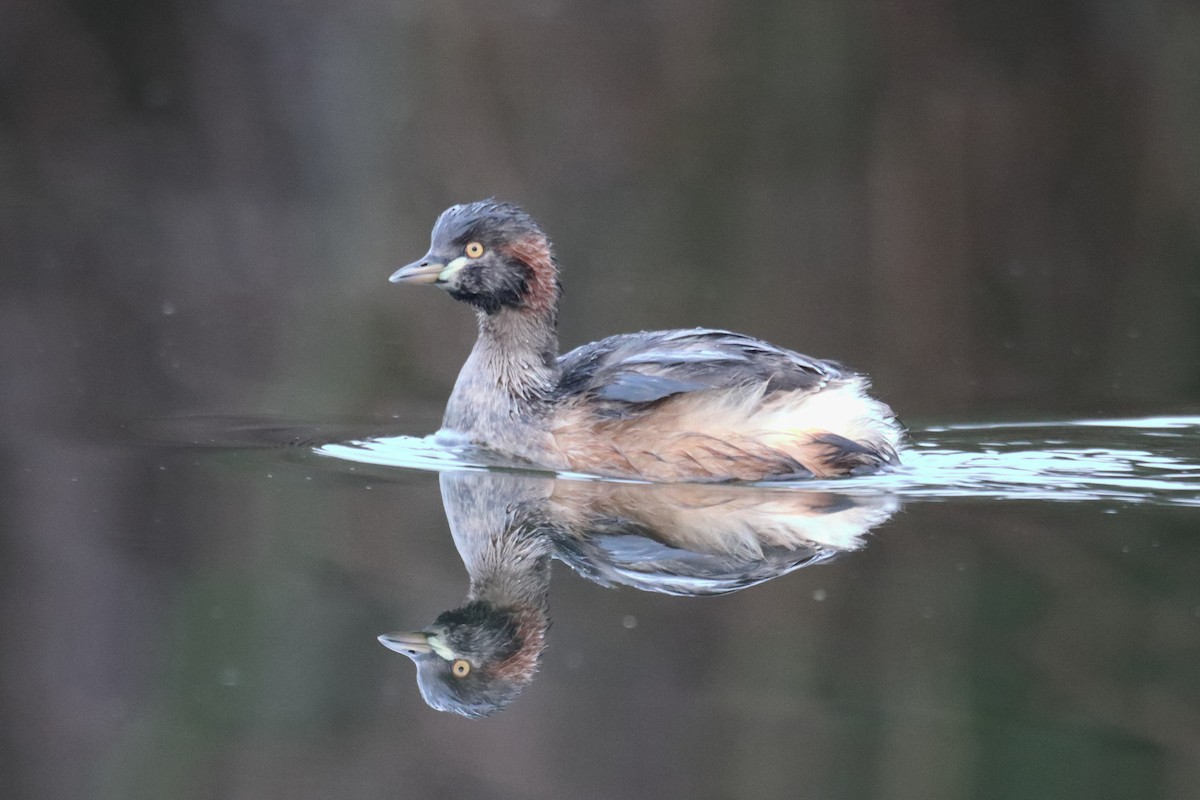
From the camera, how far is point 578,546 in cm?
562

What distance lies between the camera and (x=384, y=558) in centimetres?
548

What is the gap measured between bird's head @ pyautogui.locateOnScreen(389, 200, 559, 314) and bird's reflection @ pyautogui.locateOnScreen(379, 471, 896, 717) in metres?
0.92

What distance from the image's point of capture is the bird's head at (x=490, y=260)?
7.20m

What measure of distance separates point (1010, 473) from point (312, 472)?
271 cm

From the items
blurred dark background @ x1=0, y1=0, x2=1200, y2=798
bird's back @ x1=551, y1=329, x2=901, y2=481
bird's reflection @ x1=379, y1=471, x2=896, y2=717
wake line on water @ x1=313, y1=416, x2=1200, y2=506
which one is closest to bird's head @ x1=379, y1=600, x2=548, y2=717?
bird's reflection @ x1=379, y1=471, x2=896, y2=717

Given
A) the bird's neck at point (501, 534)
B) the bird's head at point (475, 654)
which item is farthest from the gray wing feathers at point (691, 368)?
the bird's head at point (475, 654)

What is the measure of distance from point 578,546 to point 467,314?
205 inches

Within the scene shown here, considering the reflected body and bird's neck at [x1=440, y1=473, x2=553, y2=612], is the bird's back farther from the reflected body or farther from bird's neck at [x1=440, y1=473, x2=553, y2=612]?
bird's neck at [x1=440, y1=473, x2=553, y2=612]

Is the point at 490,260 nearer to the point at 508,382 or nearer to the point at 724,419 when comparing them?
Result: the point at 508,382

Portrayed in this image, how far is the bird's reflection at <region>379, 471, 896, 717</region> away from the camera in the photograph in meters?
4.60

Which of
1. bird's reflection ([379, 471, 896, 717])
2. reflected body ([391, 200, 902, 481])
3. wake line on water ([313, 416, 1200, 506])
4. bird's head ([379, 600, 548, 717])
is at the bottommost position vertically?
bird's head ([379, 600, 548, 717])

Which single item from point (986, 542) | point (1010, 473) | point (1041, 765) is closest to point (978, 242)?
point (1010, 473)

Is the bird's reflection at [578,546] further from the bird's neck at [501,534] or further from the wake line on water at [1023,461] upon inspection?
the wake line on water at [1023,461]

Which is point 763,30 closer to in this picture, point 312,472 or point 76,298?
point 76,298
